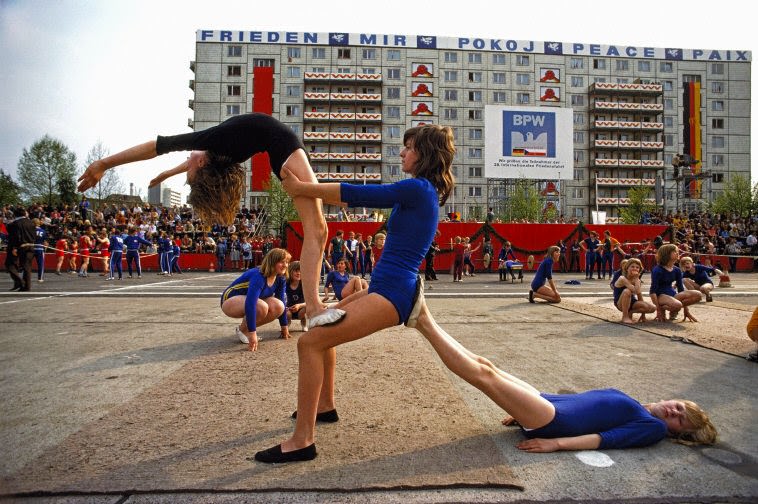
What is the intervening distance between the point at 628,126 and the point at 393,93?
3120 centimetres

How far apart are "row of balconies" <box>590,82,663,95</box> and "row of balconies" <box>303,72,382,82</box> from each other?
28.8m

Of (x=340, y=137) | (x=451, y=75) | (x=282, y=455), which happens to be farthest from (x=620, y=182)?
(x=282, y=455)

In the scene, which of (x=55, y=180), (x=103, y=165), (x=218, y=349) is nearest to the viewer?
(x=103, y=165)

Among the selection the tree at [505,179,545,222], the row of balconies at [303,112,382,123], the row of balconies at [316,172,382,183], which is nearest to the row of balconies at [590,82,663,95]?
the tree at [505,179,545,222]

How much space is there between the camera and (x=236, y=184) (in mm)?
3322

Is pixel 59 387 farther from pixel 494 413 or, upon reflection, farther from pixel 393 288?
pixel 494 413

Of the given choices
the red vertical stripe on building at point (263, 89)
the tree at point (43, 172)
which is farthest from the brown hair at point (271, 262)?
the red vertical stripe on building at point (263, 89)

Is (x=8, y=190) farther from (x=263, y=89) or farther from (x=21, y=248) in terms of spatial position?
(x=21, y=248)

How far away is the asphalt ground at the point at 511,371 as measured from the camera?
2.07m

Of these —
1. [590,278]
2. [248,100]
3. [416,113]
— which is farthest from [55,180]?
[590,278]

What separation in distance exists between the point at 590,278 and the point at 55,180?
51.5m

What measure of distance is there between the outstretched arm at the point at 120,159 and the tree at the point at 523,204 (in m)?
46.6

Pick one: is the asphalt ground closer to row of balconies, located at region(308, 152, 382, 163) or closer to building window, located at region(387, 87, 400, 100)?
row of balconies, located at region(308, 152, 382, 163)

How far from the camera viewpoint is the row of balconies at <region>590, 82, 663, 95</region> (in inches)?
2414
